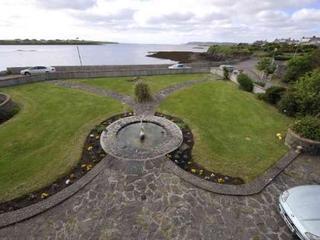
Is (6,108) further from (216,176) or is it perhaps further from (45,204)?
(216,176)

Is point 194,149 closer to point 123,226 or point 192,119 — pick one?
point 192,119

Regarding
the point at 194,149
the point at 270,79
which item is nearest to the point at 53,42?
the point at 270,79

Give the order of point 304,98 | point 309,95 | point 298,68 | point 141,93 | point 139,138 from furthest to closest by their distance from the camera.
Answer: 1. point 298,68
2. point 141,93
3. point 304,98
4. point 309,95
5. point 139,138

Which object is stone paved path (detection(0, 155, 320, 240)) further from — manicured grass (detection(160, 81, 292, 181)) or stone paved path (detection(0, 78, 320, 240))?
manicured grass (detection(160, 81, 292, 181))

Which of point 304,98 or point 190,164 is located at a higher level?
point 304,98

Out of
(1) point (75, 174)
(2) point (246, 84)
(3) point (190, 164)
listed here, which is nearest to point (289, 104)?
(2) point (246, 84)

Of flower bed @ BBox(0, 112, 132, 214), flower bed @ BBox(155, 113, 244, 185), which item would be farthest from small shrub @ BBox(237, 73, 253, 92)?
flower bed @ BBox(0, 112, 132, 214)
